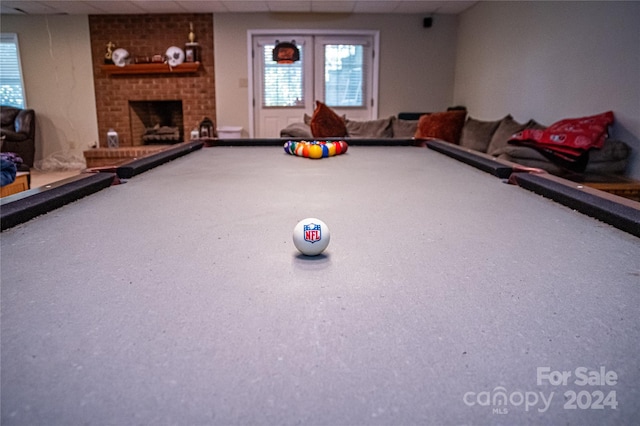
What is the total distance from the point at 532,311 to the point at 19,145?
7.51 meters

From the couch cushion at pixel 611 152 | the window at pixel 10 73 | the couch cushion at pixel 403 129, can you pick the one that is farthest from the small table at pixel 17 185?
the couch cushion at pixel 611 152

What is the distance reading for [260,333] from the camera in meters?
0.65

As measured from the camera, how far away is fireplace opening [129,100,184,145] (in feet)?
23.2

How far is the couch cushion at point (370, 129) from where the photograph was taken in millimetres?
5676

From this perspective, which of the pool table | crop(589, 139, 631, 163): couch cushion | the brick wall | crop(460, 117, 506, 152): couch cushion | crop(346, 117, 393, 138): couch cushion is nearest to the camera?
the pool table

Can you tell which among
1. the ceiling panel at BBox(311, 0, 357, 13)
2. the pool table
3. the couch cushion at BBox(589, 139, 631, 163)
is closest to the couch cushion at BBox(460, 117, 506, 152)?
the couch cushion at BBox(589, 139, 631, 163)

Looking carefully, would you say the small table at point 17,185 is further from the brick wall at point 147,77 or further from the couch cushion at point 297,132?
the brick wall at point 147,77

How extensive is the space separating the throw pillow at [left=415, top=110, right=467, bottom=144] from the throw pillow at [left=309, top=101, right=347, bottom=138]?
0.98 m

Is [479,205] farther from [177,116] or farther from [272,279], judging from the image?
[177,116]

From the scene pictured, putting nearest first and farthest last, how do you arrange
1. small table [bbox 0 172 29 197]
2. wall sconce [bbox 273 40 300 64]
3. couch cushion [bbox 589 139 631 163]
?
couch cushion [bbox 589 139 631 163]
small table [bbox 0 172 29 197]
wall sconce [bbox 273 40 300 64]

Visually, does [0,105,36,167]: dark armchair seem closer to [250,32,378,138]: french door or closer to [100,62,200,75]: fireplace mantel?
[100,62,200,75]: fireplace mantel

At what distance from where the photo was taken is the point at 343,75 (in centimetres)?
682

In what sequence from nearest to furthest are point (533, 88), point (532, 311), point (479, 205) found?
point (532, 311)
point (479, 205)
point (533, 88)

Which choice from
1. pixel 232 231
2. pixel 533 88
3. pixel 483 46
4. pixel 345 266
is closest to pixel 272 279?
pixel 345 266
